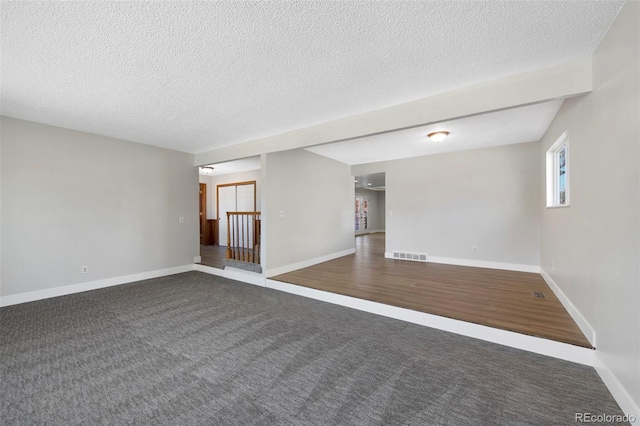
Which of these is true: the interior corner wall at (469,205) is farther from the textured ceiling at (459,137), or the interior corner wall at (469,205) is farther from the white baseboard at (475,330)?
the white baseboard at (475,330)

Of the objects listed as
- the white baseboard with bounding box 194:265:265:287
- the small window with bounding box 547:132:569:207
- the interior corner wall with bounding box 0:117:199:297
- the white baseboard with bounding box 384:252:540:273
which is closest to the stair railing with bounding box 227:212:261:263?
the white baseboard with bounding box 194:265:265:287

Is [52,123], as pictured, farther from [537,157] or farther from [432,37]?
[537,157]

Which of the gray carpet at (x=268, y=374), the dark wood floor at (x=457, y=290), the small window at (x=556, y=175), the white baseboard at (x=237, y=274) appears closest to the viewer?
the gray carpet at (x=268, y=374)

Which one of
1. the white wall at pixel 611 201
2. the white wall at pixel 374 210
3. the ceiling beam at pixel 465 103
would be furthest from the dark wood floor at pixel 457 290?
the white wall at pixel 374 210

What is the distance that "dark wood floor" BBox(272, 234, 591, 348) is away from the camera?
2.55 metres

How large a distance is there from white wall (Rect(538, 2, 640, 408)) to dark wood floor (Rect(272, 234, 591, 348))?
361mm

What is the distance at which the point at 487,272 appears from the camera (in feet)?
15.4

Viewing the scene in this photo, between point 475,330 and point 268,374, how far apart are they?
208 cm

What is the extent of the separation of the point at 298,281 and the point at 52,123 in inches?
170

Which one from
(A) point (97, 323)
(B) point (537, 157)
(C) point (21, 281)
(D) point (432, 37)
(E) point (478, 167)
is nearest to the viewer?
(D) point (432, 37)

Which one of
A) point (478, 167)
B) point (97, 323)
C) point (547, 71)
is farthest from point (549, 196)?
point (97, 323)

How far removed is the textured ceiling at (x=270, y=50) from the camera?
162 centimetres

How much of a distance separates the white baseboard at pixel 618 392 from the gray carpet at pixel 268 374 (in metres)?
0.05

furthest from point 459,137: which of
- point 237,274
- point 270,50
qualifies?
point 237,274
